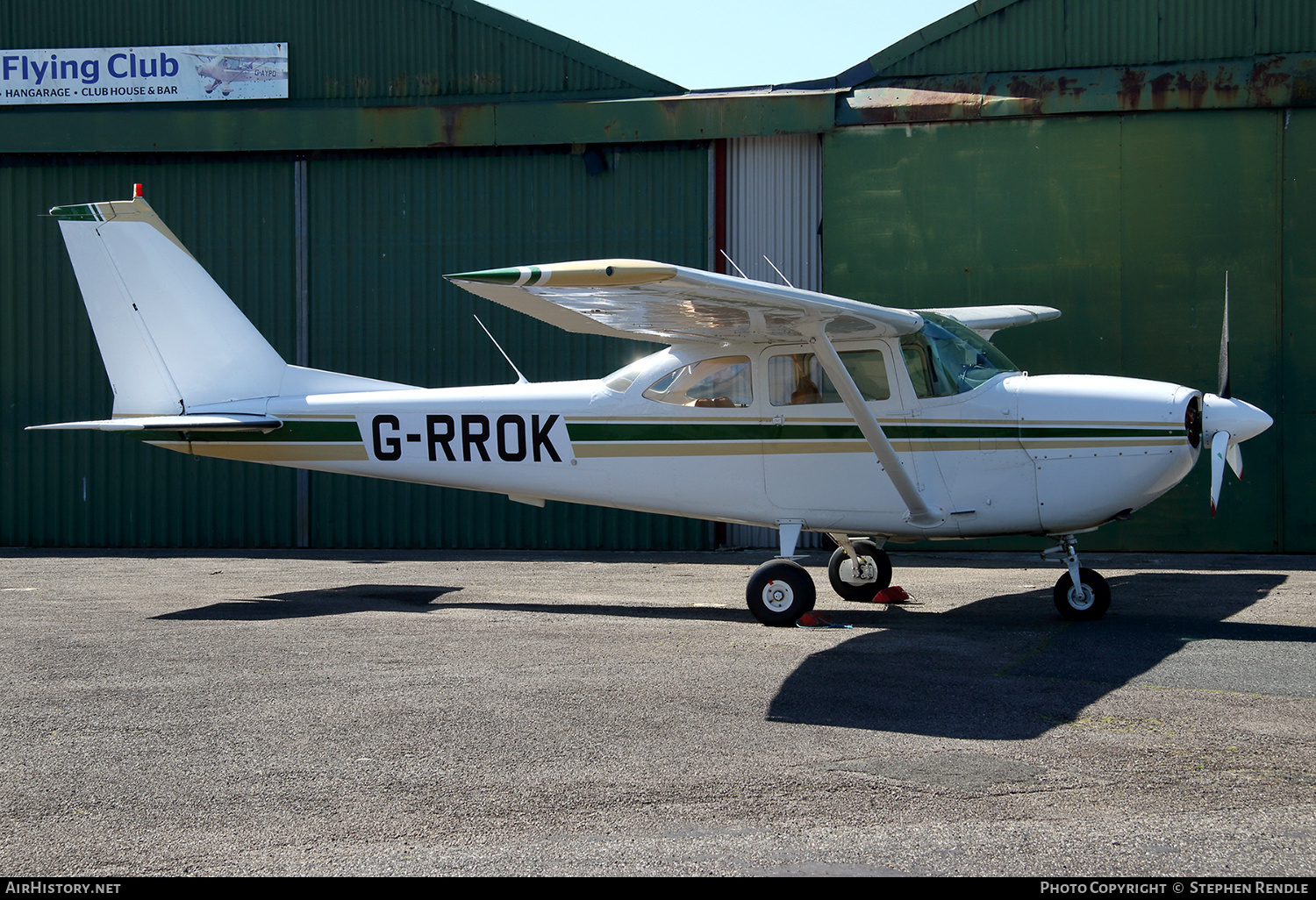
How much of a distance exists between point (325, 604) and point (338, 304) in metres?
6.98

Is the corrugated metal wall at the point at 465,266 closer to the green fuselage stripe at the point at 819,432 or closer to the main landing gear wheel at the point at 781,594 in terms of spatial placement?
the green fuselage stripe at the point at 819,432

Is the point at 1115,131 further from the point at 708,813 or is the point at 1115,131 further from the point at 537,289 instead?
the point at 708,813

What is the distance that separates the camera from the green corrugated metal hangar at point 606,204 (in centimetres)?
1280

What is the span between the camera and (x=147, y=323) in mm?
9086

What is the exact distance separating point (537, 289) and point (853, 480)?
3.15 meters

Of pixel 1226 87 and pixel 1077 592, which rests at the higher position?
pixel 1226 87

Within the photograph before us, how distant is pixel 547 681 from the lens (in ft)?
18.1

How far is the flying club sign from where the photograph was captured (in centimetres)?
1458

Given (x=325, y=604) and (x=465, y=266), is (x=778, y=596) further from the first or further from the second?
(x=465, y=266)

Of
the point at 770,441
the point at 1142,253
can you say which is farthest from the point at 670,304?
the point at 1142,253

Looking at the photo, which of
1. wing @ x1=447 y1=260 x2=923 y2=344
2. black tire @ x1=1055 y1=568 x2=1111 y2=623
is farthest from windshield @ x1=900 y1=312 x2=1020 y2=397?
black tire @ x1=1055 y1=568 x2=1111 y2=623

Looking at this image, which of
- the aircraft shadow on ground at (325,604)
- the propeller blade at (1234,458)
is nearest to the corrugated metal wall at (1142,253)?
the propeller blade at (1234,458)

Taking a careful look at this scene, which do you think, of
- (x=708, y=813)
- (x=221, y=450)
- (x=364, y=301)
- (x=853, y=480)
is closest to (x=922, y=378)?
(x=853, y=480)

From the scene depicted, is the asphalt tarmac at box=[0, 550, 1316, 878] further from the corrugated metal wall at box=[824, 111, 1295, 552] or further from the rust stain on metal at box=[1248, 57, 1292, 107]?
the rust stain on metal at box=[1248, 57, 1292, 107]
